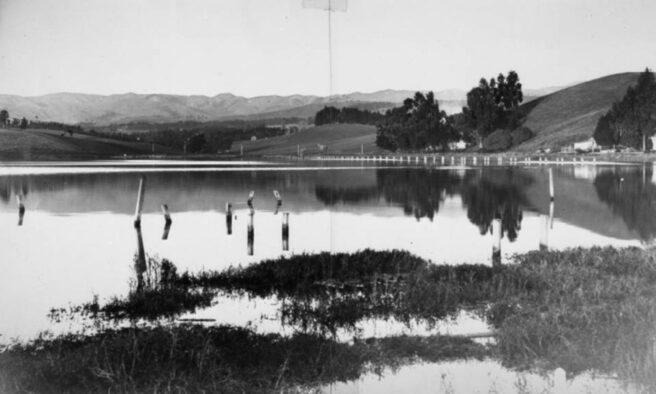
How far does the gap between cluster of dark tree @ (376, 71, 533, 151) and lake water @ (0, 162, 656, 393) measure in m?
104

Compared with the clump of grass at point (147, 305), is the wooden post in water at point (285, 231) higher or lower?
higher

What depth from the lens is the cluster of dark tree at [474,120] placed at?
176 m

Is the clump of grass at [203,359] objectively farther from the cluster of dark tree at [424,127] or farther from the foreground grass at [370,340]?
the cluster of dark tree at [424,127]

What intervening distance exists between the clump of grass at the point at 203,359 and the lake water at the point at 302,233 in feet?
2.19

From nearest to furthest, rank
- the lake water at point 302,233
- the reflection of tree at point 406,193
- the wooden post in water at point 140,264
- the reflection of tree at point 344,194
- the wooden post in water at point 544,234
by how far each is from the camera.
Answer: the lake water at point 302,233, the wooden post in water at point 140,264, the wooden post in water at point 544,234, the reflection of tree at point 406,193, the reflection of tree at point 344,194

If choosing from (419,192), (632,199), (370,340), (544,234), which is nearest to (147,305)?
(370,340)

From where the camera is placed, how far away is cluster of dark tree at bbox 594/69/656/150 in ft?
417

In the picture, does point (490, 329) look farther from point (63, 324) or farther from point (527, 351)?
Answer: point (63, 324)

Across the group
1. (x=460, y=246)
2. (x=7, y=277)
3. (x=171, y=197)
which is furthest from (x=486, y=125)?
(x=7, y=277)

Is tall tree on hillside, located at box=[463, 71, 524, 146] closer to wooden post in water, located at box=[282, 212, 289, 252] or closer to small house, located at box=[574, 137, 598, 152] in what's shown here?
small house, located at box=[574, 137, 598, 152]

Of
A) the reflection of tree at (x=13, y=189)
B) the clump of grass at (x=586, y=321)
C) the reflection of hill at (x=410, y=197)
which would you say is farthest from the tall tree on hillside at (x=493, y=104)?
the clump of grass at (x=586, y=321)

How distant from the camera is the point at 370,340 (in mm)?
14875

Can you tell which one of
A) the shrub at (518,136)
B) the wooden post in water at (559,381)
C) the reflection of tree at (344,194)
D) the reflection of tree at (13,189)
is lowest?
the wooden post in water at (559,381)

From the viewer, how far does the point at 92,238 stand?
35.2 metres
